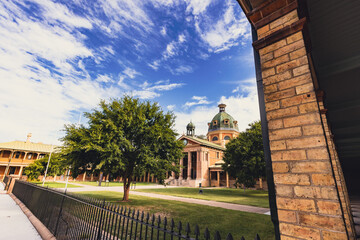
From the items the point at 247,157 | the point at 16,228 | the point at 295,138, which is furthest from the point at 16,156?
the point at 295,138

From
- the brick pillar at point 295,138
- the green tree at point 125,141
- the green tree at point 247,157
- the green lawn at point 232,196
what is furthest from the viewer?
the green tree at point 247,157

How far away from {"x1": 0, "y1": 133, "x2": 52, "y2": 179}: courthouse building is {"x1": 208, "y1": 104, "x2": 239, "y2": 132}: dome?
4385 centimetres

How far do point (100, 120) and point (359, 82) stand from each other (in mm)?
12010

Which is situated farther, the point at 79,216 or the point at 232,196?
the point at 232,196

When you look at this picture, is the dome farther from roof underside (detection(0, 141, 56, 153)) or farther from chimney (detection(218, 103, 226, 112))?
roof underside (detection(0, 141, 56, 153))

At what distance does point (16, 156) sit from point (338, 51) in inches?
1941

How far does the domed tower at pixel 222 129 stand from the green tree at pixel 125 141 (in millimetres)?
38016

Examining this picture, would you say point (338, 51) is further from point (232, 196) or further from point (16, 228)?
point (232, 196)

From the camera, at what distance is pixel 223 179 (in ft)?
125

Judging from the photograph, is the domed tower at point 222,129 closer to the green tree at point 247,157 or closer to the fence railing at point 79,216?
the green tree at point 247,157

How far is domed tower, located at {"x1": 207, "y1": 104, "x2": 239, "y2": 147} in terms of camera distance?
1917 inches

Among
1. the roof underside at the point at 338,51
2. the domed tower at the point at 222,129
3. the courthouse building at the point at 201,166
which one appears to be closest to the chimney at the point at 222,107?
the domed tower at the point at 222,129

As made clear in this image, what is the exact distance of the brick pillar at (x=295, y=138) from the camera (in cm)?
153

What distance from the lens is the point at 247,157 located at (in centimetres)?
1964
